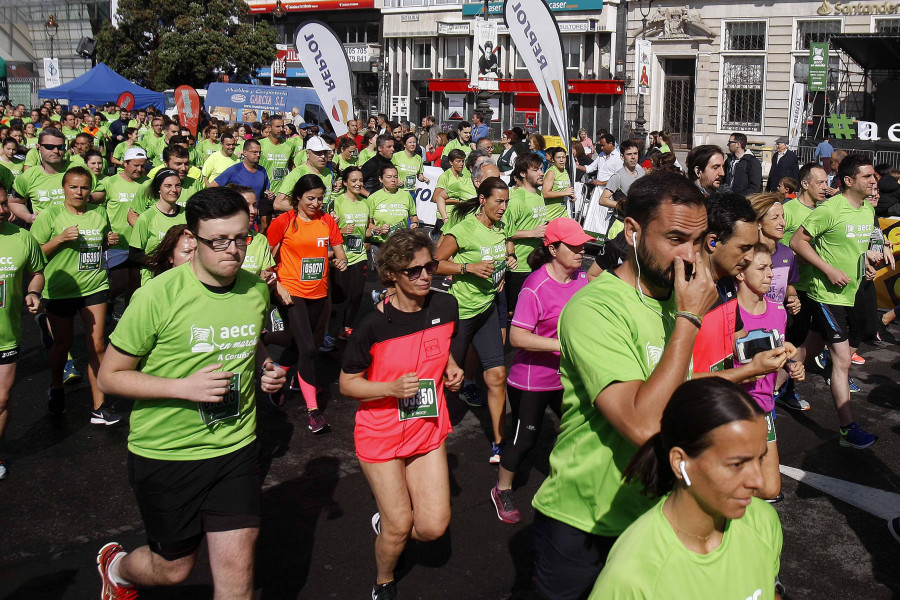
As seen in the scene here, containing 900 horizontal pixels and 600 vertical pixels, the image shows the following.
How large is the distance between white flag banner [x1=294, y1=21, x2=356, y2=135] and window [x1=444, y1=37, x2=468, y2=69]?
116ft

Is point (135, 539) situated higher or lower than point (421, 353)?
lower

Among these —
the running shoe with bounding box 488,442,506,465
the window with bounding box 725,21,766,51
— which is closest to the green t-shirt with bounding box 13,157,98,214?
the running shoe with bounding box 488,442,506,465

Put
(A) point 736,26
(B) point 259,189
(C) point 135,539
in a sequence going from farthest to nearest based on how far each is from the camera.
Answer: (A) point 736,26 < (B) point 259,189 < (C) point 135,539

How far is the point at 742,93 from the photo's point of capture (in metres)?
35.6

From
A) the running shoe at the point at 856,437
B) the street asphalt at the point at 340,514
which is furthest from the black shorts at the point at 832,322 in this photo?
the street asphalt at the point at 340,514

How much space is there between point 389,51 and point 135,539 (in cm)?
5012

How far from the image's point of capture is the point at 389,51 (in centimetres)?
5241

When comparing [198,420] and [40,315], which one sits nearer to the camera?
[198,420]

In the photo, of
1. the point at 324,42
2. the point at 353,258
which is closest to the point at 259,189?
the point at 353,258

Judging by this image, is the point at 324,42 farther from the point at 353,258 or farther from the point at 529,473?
the point at 529,473

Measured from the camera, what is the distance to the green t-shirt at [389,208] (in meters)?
9.52

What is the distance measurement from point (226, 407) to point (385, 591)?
1.29 m

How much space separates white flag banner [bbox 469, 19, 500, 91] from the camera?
2012cm

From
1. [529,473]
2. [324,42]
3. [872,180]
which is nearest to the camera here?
[529,473]
